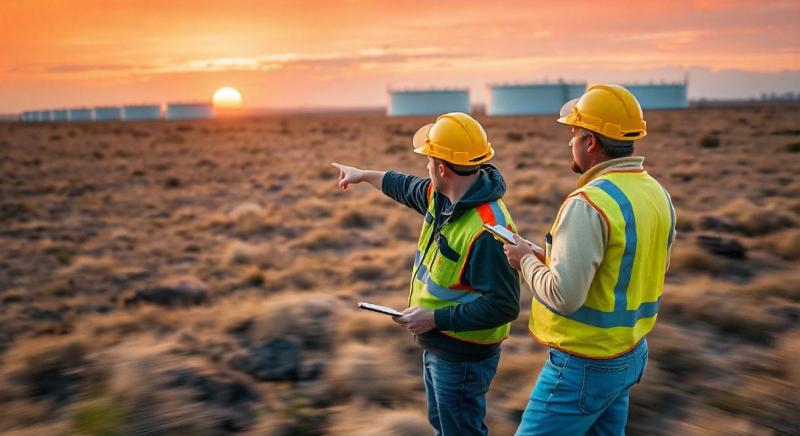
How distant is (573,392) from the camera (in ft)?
7.35

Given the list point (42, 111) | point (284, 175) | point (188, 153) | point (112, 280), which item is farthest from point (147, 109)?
point (112, 280)

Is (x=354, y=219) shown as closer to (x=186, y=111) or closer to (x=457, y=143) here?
(x=457, y=143)

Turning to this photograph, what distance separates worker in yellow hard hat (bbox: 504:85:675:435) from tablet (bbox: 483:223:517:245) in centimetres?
3

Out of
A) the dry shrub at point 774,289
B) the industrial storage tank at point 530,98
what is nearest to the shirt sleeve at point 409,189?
the dry shrub at point 774,289

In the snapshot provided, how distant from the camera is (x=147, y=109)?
15138 cm

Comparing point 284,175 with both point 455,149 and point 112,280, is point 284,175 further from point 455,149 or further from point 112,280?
point 455,149

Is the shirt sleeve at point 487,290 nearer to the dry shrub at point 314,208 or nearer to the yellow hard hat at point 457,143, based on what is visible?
the yellow hard hat at point 457,143

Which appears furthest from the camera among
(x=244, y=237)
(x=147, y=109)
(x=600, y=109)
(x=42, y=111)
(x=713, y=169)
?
(x=42, y=111)

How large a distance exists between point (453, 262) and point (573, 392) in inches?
26.7

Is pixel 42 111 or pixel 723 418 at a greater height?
pixel 42 111

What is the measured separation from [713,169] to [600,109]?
17391mm

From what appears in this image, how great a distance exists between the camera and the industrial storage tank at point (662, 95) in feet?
364

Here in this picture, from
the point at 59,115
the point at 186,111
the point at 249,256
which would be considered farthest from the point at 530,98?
the point at 59,115

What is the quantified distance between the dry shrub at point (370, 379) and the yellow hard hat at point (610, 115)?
2659 millimetres
